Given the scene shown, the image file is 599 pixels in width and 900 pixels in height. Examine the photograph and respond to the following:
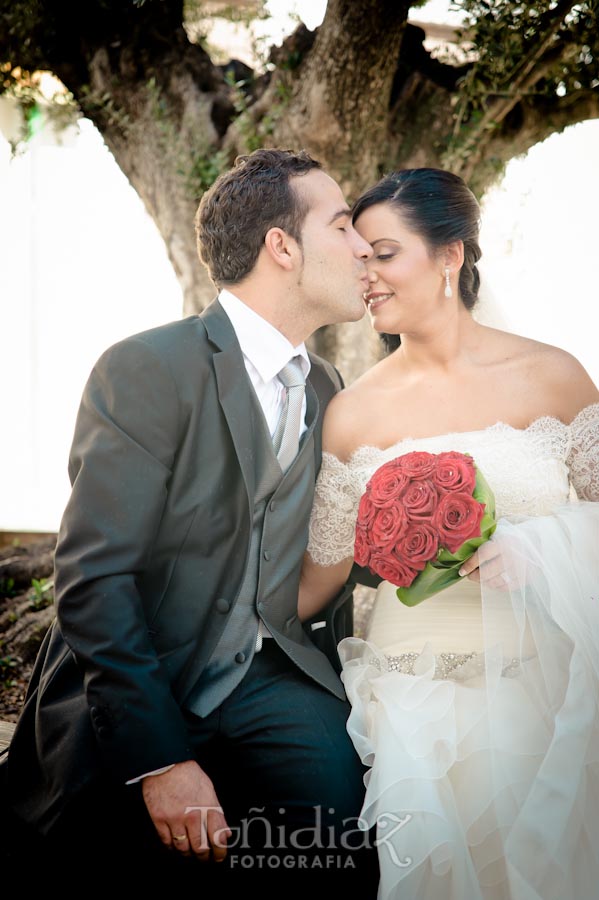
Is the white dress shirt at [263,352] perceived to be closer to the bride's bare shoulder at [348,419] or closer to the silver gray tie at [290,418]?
the silver gray tie at [290,418]

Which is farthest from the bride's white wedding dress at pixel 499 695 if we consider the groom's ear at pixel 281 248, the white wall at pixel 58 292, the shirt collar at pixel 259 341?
the white wall at pixel 58 292

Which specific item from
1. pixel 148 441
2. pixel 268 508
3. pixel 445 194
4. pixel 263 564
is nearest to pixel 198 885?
pixel 263 564

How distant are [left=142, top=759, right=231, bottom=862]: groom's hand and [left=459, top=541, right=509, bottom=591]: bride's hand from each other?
0.95 metres

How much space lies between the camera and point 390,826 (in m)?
2.12

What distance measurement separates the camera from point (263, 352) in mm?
2777

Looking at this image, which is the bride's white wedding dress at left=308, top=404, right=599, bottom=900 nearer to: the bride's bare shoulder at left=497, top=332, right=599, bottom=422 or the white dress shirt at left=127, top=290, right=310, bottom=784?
the bride's bare shoulder at left=497, top=332, right=599, bottom=422

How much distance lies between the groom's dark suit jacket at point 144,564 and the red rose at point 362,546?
32cm

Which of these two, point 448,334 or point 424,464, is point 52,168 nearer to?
point 448,334

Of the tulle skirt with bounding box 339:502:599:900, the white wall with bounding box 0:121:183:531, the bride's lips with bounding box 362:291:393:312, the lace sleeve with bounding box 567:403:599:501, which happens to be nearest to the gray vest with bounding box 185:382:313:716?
the tulle skirt with bounding box 339:502:599:900

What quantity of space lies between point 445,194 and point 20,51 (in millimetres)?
2817

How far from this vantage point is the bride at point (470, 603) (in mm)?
2064

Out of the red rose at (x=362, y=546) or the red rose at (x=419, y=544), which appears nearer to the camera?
the red rose at (x=419, y=544)

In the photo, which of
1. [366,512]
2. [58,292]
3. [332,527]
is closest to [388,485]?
[366,512]

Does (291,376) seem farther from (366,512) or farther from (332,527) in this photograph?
(366,512)
